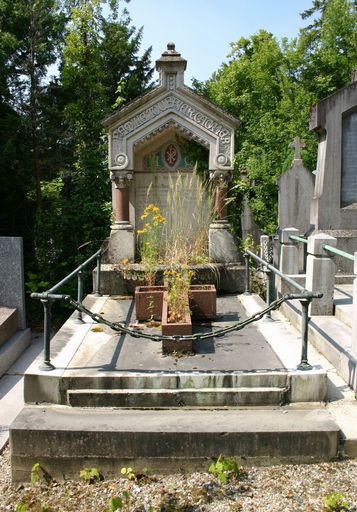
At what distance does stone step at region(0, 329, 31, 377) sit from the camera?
5.32m

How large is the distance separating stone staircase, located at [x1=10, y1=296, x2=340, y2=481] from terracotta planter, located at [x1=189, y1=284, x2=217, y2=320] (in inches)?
27.9

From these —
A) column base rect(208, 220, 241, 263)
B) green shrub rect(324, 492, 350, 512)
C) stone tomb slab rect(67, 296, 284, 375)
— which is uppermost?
column base rect(208, 220, 241, 263)

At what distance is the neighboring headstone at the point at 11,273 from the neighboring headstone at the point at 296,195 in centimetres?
503

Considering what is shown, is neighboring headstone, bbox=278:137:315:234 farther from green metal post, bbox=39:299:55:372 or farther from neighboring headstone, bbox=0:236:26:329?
green metal post, bbox=39:299:55:372

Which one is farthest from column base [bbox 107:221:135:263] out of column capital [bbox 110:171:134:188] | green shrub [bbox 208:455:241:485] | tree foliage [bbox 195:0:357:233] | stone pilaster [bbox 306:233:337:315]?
tree foliage [bbox 195:0:357:233]

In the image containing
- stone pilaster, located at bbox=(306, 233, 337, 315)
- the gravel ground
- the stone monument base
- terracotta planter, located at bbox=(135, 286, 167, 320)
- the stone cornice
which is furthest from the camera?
the stone cornice

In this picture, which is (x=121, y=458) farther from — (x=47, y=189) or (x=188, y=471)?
(x=47, y=189)

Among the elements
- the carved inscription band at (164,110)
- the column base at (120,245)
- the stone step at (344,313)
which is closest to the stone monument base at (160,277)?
the column base at (120,245)

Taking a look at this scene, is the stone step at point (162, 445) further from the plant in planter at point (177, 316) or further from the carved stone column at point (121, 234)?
the carved stone column at point (121, 234)

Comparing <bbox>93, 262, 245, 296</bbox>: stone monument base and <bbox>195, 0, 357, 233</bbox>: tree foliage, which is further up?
<bbox>195, 0, 357, 233</bbox>: tree foliage

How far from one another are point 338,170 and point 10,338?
562 centimetres

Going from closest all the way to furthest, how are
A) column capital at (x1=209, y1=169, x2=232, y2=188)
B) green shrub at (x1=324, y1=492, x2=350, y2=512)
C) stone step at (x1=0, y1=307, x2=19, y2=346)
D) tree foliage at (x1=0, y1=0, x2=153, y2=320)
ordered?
green shrub at (x1=324, y1=492, x2=350, y2=512) < stone step at (x1=0, y1=307, x2=19, y2=346) < column capital at (x1=209, y1=169, x2=232, y2=188) < tree foliage at (x1=0, y1=0, x2=153, y2=320)

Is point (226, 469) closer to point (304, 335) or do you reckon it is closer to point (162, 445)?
point (162, 445)

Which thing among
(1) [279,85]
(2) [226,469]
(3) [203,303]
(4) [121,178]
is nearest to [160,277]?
(3) [203,303]
